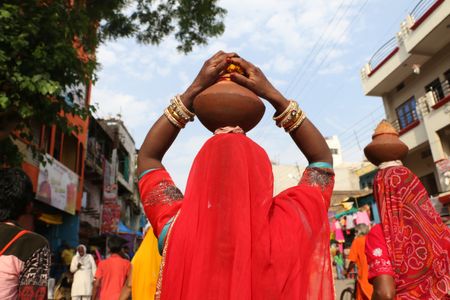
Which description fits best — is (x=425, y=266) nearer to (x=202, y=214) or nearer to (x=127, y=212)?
(x=202, y=214)

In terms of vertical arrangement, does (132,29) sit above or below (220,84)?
above

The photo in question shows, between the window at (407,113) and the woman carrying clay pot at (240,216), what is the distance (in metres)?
16.4

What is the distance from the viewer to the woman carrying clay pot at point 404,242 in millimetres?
2518

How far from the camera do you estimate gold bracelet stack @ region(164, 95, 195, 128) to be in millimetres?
1446

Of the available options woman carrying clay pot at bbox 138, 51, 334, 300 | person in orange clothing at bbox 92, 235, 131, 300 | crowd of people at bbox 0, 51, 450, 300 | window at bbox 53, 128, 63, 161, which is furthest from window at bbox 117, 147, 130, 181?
woman carrying clay pot at bbox 138, 51, 334, 300

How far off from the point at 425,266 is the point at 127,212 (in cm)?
3119

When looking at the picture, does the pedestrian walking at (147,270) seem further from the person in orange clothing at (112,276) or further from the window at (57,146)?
the window at (57,146)

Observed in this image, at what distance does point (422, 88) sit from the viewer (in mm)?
15336

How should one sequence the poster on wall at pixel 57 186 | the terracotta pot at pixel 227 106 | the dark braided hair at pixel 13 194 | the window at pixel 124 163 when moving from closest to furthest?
the terracotta pot at pixel 227 106
the dark braided hair at pixel 13 194
the poster on wall at pixel 57 186
the window at pixel 124 163

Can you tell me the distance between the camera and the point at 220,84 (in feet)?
4.44

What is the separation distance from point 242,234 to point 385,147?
2.01 m

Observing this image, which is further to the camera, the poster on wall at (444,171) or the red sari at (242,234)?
the poster on wall at (444,171)

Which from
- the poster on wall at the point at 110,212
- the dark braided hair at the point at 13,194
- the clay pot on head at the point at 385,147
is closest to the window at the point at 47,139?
the poster on wall at the point at 110,212

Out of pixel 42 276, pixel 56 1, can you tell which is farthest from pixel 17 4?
pixel 42 276
